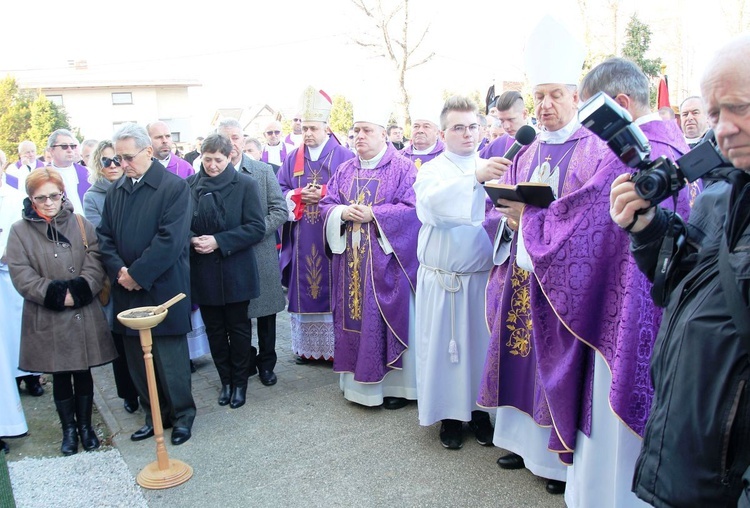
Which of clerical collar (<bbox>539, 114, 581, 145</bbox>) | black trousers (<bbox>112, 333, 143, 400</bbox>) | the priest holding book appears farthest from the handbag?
clerical collar (<bbox>539, 114, 581, 145</bbox>)

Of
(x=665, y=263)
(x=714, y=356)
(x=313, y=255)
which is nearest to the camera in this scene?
(x=714, y=356)

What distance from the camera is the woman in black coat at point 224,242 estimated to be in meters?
4.39

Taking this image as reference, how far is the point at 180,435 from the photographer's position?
4000mm

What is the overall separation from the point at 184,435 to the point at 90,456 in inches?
23.1

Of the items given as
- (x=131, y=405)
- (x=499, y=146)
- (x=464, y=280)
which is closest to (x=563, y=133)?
(x=464, y=280)

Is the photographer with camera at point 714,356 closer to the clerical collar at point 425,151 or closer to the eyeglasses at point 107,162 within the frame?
the eyeglasses at point 107,162

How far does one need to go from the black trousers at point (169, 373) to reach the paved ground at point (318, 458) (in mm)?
172

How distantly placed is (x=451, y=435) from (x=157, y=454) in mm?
1794

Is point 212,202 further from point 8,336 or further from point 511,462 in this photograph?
point 511,462

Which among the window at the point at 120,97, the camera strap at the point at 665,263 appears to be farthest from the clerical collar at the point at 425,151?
the window at the point at 120,97

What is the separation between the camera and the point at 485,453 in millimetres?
3688

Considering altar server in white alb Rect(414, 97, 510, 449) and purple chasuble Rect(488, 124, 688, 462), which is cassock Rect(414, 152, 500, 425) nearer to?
altar server in white alb Rect(414, 97, 510, 449)

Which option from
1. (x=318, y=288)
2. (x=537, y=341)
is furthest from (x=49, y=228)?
(x=537, y=341)

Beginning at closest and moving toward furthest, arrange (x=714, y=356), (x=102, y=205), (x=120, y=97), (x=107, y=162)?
1. (x=714, y=356)
2. (x=107, y=162)
3. (x=102, y=205)
4. (x=120, y=97)
